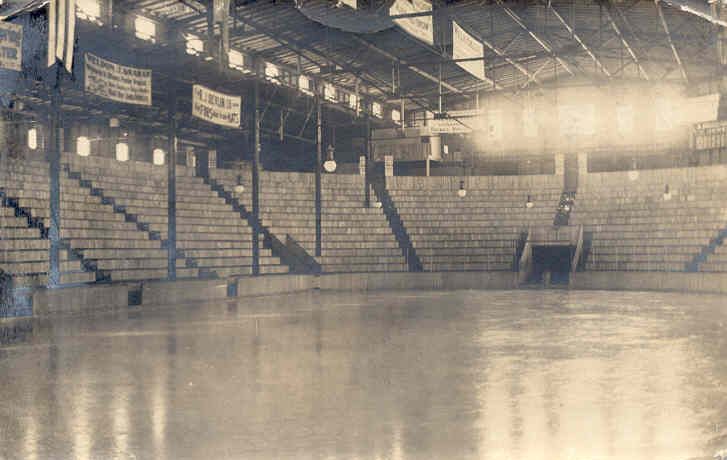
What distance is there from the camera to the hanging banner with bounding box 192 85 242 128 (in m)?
19.4

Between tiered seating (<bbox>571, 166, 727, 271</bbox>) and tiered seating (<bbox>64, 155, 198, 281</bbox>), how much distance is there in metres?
14.8

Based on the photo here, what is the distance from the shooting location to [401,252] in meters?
28.6

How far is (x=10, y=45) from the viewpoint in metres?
14.5

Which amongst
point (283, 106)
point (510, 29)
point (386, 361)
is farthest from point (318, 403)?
point (283, 106)

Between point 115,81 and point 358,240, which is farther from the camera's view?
point 358,240

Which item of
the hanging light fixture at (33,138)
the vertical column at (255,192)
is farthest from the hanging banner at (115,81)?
the hanging light fixture at (33,138)

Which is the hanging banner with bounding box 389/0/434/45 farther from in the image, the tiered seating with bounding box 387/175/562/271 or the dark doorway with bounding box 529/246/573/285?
the dark doorway with bounding box 529/246/573/285

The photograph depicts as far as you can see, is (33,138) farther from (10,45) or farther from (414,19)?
(414,19)

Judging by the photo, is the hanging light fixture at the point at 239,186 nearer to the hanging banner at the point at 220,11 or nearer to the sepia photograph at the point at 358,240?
the sepia photograph at the point at 358,240

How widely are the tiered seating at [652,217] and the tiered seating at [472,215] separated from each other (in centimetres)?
183

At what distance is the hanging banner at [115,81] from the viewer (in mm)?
17062

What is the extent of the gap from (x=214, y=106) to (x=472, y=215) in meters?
13.5

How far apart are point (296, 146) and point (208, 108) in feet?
49.6

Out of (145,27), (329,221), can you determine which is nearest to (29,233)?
(145,27)
